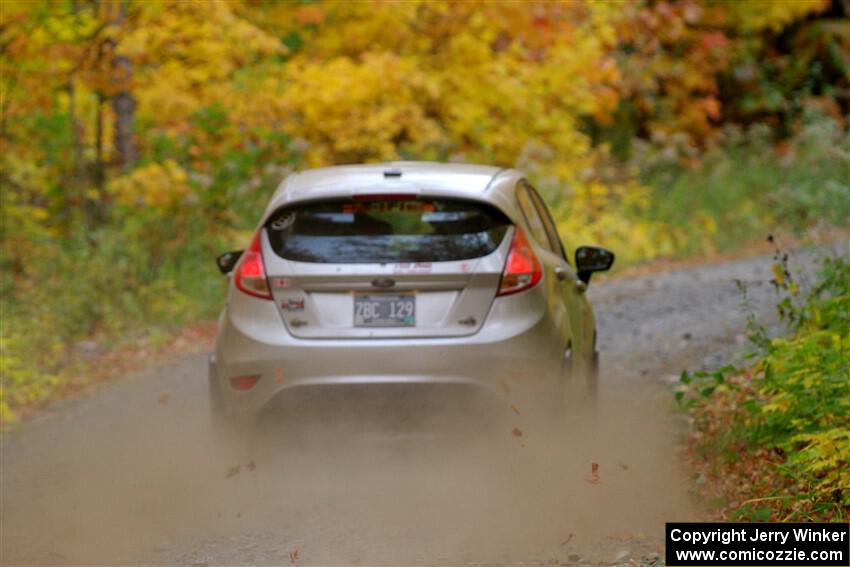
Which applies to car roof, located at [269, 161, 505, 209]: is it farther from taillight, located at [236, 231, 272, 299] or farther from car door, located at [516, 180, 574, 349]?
car door, located at [516, 180, 574, 349]

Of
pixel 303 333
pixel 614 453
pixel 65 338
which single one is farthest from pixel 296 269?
pixel 65 338

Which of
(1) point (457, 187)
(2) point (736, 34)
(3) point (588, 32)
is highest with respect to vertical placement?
(1) point (457, 187)

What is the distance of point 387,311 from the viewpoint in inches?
283

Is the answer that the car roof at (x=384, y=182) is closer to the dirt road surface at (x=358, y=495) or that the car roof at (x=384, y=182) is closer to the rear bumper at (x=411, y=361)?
the rear bumper at (x=411, y=361)

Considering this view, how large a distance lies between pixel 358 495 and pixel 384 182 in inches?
64.0

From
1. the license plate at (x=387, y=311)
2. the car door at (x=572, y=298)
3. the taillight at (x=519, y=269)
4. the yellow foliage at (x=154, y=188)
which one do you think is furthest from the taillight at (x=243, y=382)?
the yellow foliage at (x=154, y=188)

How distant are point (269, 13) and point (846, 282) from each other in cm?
1191

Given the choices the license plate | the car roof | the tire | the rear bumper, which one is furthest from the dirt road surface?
the car roof

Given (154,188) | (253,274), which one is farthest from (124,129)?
(253,274)

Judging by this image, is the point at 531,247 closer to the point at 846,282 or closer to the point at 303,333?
the point at 303,333

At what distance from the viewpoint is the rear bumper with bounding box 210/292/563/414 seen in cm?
712

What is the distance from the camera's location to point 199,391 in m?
11.4

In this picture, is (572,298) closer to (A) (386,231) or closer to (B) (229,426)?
(A) (386,231)

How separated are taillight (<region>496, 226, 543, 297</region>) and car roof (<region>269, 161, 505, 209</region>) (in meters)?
0.34
